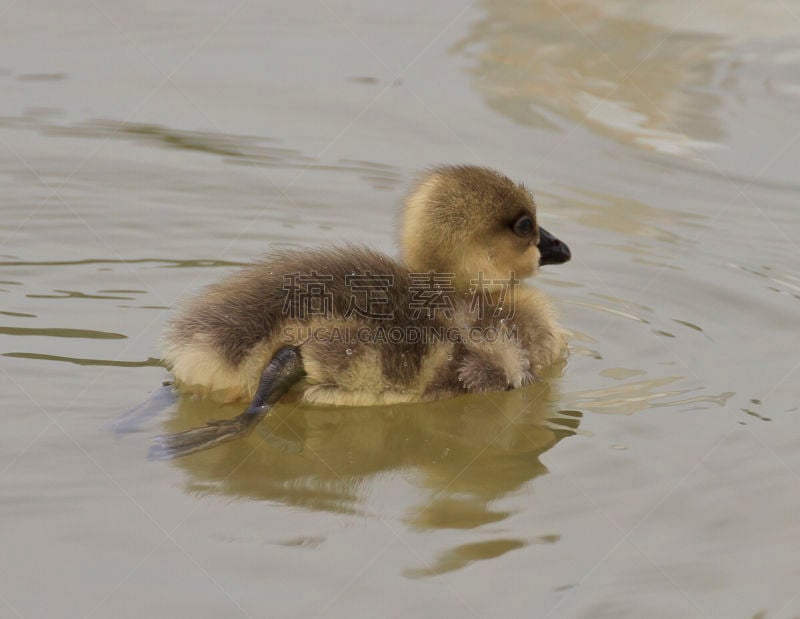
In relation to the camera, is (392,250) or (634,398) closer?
(634,398)

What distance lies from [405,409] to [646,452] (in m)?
0.77

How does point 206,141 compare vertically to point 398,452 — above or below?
above

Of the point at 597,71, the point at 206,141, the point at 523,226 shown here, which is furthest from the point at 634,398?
the point at 597,71

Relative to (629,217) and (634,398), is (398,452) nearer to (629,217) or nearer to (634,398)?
(634,398)

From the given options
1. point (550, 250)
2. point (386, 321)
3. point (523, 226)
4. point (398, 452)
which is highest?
point (523, 226)

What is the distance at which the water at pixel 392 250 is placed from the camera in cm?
327

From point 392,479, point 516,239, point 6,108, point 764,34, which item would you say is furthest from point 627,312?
point 6,108

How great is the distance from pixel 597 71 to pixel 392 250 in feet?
6.70

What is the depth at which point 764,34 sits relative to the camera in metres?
7.30

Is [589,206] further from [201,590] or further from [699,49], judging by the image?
[201,590]

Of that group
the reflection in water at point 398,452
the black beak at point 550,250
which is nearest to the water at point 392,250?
the reflection in water at point 398,452

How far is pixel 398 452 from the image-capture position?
3982 millimetres

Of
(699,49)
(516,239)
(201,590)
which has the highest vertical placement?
(699,49)

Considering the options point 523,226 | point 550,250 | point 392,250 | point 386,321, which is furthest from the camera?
point 392,250
